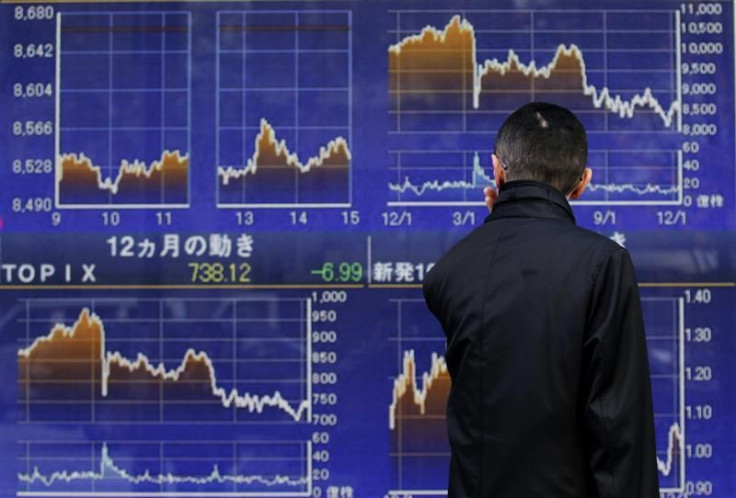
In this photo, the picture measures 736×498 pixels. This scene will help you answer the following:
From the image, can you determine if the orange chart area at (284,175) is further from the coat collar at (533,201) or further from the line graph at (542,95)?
the coat collar at (533,201)

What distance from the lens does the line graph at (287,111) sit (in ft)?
13.5

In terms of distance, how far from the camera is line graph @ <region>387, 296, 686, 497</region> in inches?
161

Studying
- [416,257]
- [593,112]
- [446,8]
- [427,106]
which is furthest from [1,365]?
[593,112]

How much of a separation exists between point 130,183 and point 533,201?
2066 millimetres

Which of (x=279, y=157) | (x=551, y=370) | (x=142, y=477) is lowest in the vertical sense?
(x=142, y=477)

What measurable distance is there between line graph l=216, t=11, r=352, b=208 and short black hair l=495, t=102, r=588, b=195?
1.60 meters

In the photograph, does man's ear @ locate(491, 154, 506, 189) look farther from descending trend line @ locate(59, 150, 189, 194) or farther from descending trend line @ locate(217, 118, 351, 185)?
descending trend line @ locate(59, 150, 189, 194)

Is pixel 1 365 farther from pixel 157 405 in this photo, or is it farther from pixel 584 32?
Answer: pixel 584 32

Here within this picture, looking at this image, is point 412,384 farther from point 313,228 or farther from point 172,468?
point 172,468

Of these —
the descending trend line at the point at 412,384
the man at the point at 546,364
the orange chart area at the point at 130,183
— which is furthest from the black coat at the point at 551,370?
the orange chart area at the point at 130,183

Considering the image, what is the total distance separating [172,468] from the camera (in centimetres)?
412

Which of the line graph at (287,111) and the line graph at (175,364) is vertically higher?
the line graph at (287,111)

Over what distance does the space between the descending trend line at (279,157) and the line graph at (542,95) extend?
192 mm

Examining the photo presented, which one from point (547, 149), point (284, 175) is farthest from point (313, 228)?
point (547, 149)
